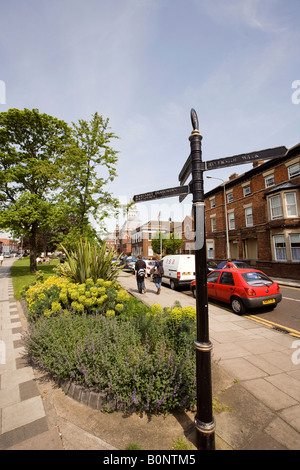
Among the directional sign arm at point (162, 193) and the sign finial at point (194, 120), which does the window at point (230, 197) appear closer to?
the sign finial at point (194, 120)

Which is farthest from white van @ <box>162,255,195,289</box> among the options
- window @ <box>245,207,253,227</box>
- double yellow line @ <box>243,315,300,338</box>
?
window @ <box>245,207,253,227</box>

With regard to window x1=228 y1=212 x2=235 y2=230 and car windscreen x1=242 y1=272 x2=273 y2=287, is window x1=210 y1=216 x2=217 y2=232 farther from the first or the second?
car windscreen x1=242 y1=272 x2=273 y2=287

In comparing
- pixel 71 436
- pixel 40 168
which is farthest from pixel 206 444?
pixel 40 168

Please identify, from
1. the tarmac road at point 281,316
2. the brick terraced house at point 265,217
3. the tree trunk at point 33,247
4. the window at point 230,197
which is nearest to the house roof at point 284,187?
the brick terraced house at point 265,217

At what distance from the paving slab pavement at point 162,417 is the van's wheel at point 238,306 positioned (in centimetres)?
285

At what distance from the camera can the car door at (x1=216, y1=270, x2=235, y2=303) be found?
25.8 ft

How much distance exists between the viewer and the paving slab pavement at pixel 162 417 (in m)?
2.37

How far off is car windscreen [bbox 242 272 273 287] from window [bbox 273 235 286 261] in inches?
519

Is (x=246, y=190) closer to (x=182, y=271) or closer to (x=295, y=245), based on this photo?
(x=295, y=245)

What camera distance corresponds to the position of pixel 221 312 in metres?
7.83

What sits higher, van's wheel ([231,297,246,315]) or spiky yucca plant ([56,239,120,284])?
spiky yucca plant ([56,239,120,284])

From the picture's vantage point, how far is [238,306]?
7.55 m
